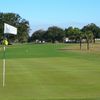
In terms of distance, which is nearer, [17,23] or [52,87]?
[52,87]

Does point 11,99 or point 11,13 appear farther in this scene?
point 11,13

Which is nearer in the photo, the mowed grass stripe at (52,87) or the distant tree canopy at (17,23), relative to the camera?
the mowed grass stripe at (52,87)

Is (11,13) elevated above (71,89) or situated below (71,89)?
above

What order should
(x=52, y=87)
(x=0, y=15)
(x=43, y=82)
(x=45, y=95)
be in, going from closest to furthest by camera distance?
(x=45, y=95) < (x=52, y=87) < (x=43, y=82) < (x=0, y=15)

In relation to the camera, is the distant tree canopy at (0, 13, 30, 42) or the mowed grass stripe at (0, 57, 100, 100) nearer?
the mowed grass stripe at (0, 57, 100, 100)

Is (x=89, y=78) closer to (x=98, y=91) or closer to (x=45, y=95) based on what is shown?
(x=98, y=91)

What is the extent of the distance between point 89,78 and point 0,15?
146723 mm

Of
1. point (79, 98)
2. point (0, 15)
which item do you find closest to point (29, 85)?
point (79, 98)

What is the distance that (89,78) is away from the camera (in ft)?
69.0

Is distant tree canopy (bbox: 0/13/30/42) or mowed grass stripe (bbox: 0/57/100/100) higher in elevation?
distant tree canopy (bbox: 0/13/30/42)

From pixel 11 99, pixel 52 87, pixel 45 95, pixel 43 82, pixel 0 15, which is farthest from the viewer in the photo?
pixel 0 15

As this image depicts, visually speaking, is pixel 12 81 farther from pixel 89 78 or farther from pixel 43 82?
pixel 89 78

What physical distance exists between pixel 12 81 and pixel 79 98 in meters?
6.04

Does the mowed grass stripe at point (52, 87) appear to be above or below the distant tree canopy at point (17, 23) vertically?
below
